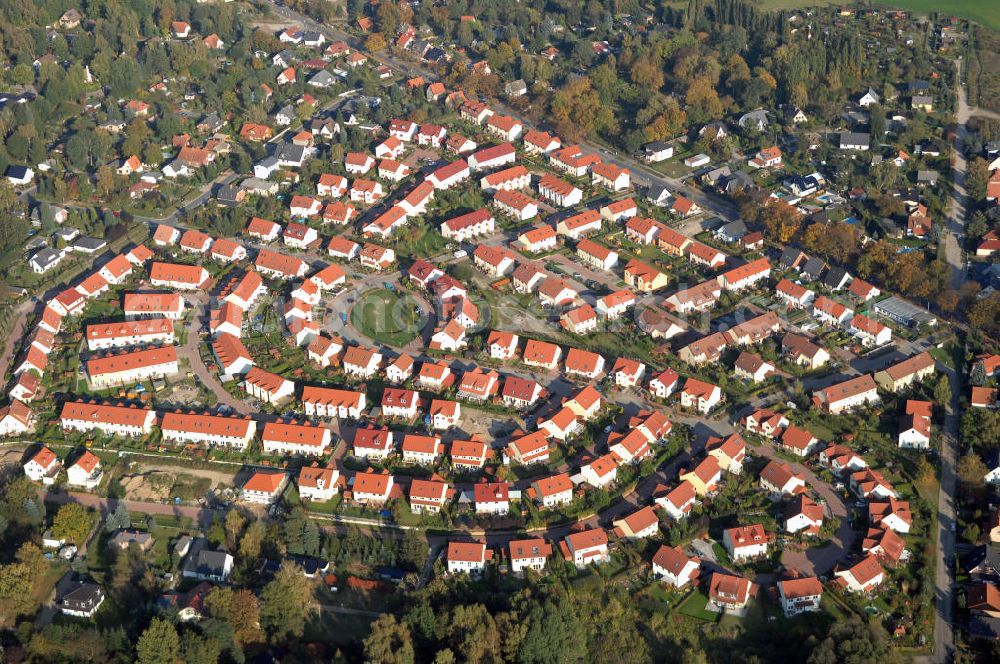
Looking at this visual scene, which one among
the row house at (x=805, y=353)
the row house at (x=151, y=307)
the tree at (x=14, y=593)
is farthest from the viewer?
the row house at (x=151, y=307)

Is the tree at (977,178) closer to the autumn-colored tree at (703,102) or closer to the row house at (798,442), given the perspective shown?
the autumn-colored tree at (703,102)

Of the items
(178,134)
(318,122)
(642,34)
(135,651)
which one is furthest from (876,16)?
(135,651)

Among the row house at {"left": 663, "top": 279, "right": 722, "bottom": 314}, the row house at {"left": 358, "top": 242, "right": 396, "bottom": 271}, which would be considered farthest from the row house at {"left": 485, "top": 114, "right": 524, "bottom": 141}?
the row house at {"left": 663, "top": 279, "right": 722, "bottom": 314}

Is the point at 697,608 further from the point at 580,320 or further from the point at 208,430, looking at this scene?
the point at 208,430

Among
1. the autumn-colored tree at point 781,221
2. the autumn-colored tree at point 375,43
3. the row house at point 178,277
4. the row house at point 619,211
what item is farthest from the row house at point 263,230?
the autumn-colored tree at point 375,43

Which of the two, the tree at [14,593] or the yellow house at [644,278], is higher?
the tree at [14,593]

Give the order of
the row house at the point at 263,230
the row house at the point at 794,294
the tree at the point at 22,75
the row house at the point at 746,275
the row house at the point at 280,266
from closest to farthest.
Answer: the row house at the point at 794,294 < the row house at the point at 746,275 < the row house at the point at 280,266 < the row house at the point at 263,230 < the tree at the point at 22,75
